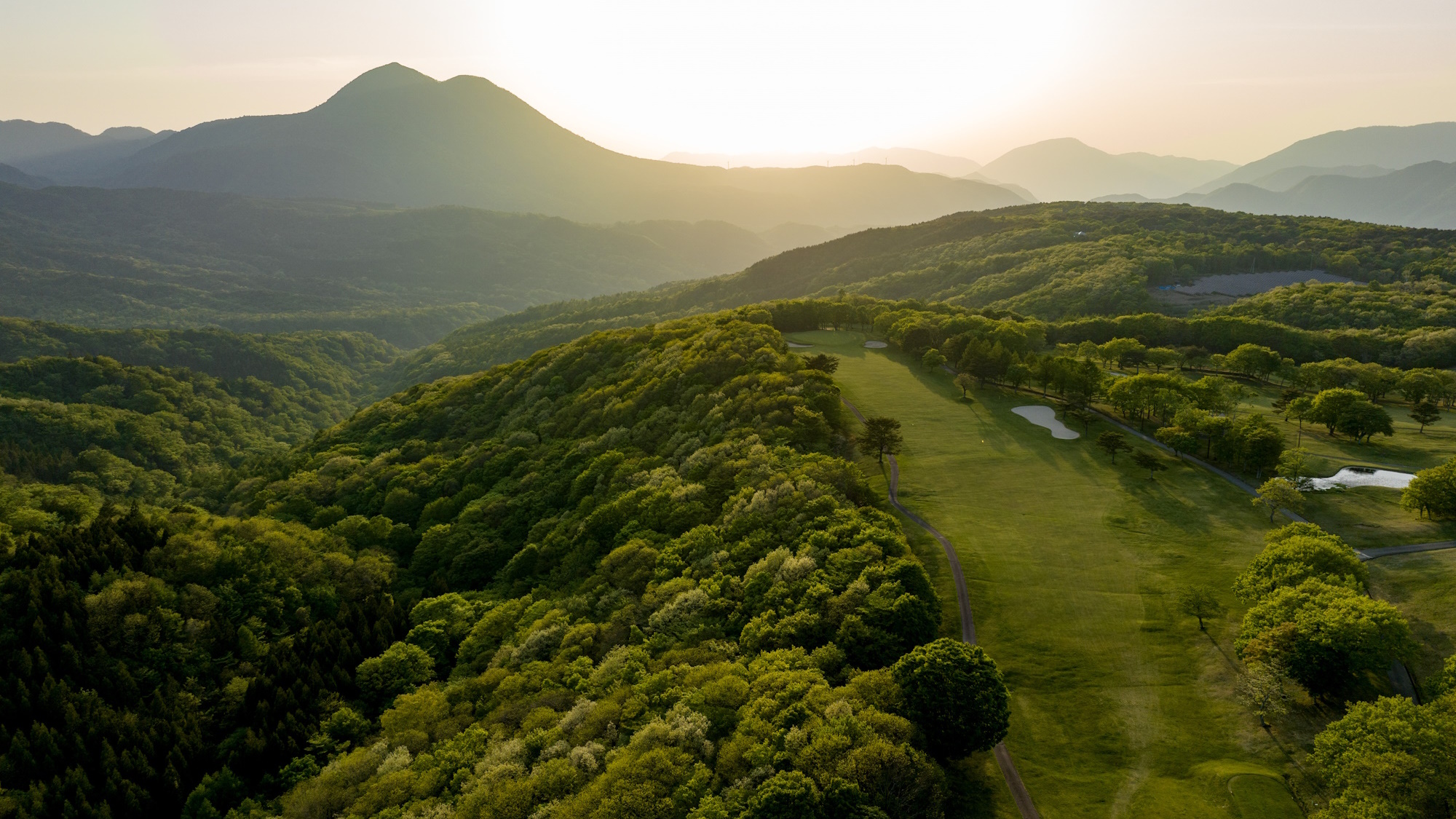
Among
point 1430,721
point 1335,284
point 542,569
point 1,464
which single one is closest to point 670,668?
point 542,569

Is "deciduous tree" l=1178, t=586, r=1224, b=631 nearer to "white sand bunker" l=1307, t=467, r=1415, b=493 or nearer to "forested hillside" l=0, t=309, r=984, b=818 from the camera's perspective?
"forested hillside" l=0, t=309, r=984, b=818

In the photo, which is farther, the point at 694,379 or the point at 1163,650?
the point at 694,379

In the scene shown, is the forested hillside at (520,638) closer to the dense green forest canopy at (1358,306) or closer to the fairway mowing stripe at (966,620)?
the fairway mowing stripe at (966,620)

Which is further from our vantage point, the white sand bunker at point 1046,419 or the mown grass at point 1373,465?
the white sand bunker at point 1046,419

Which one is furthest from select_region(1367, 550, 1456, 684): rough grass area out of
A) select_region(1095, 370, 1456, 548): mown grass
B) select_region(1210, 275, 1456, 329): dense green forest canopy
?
select_region(1210, 275, 1456, 329): dense green forest canopy

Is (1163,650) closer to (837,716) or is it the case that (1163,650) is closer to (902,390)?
(837,716)

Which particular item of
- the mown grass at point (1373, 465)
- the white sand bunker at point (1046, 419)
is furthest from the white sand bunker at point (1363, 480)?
the white sand bunker at point (1046, 419)

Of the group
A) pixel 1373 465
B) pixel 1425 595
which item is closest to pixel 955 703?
pixel 1425 595
